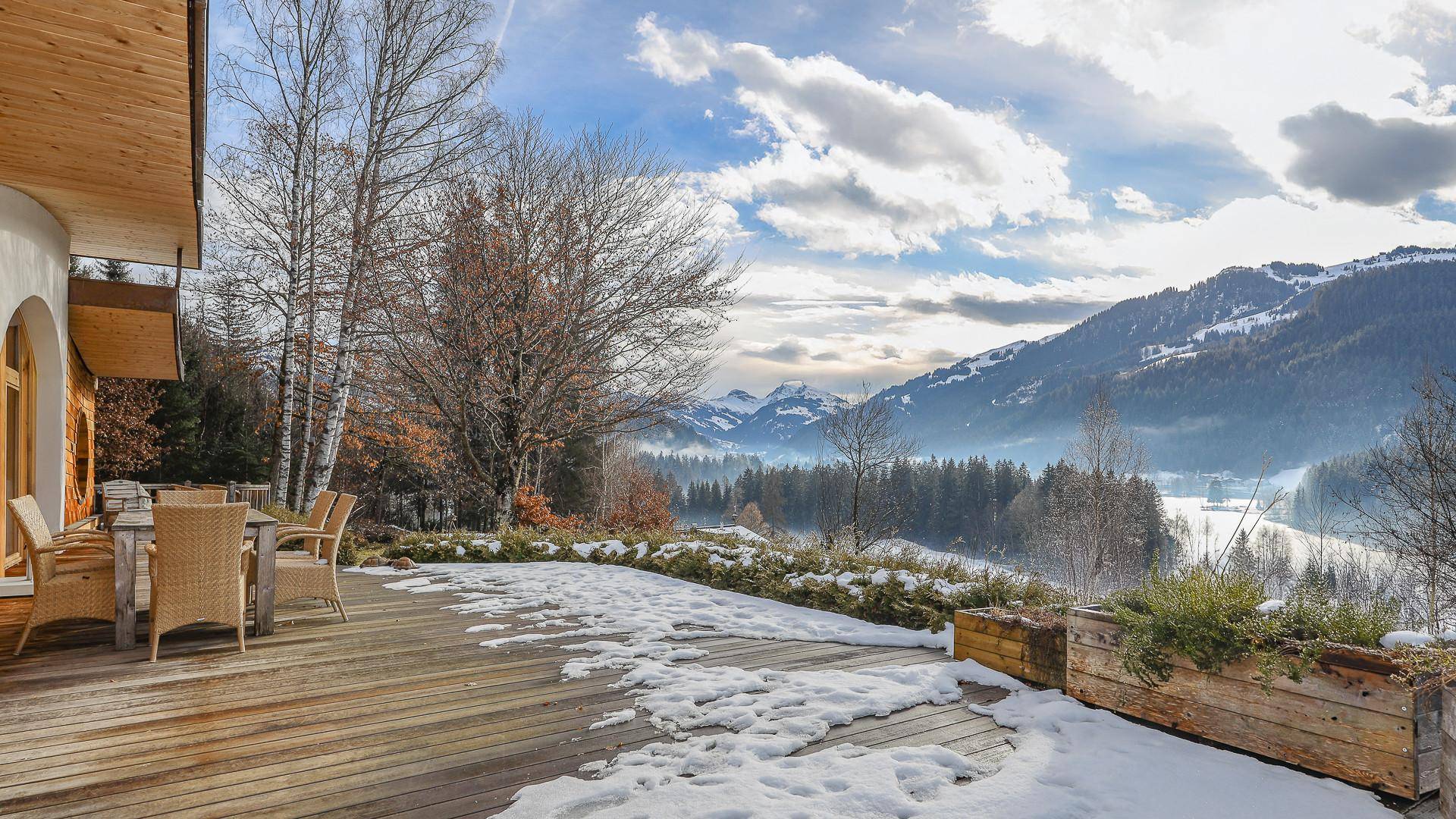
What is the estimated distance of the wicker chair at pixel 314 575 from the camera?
478cm

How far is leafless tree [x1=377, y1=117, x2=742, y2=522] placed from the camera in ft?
35.2

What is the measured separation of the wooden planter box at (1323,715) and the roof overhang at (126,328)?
10725 millimetres

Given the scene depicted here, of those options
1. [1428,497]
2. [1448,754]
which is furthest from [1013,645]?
[1428,497]

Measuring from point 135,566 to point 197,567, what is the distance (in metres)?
0.44

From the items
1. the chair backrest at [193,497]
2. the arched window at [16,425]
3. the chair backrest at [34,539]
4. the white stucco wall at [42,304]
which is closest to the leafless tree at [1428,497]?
the chair backrest at [193,497]

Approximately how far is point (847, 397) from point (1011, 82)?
17374 mm

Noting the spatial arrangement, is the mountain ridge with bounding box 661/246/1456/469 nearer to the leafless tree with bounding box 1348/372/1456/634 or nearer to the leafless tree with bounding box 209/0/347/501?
the leafless tree with bounding box 1348/372/1456/634

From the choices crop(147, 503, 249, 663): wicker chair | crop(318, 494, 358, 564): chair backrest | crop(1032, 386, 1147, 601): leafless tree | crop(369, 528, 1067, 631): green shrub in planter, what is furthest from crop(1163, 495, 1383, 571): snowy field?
crop(147, 503, 249, 663): wicker chair

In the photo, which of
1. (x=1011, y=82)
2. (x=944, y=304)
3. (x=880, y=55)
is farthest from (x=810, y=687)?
(x=944, y=304)

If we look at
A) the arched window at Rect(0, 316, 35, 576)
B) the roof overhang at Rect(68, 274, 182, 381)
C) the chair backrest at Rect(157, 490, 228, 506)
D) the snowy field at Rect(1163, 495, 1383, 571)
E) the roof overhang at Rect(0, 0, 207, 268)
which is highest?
the roof overhang at Rect(0, 0, 207, 268)

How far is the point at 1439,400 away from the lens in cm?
1786

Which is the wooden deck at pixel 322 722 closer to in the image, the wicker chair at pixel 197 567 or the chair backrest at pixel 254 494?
the wicker chair at pixel 197 567

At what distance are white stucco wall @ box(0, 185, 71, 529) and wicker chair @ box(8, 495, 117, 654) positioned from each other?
2.75 metres

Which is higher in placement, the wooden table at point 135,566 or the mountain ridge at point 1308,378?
the mountain ridge at point 1308,378
